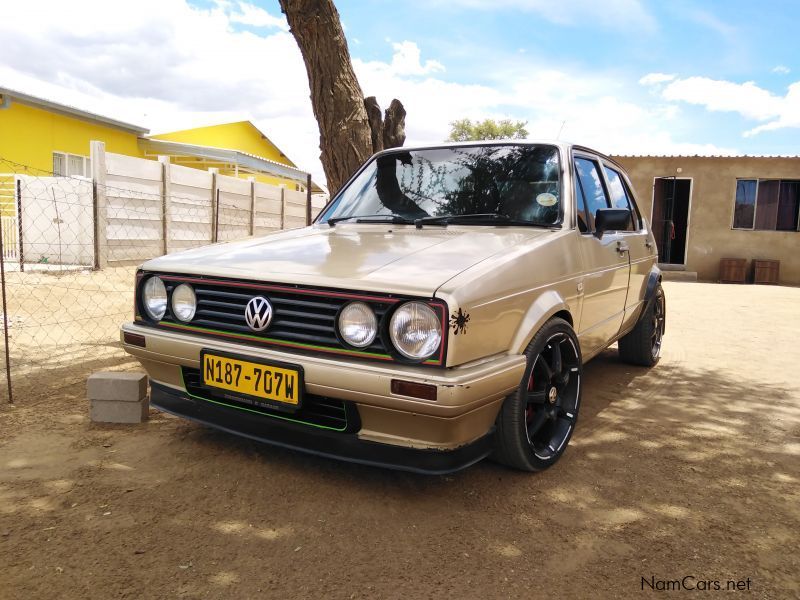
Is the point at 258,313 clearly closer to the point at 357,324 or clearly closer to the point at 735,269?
the point at 357,324

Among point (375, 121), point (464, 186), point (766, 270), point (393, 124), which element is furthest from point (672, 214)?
point (464, 186)

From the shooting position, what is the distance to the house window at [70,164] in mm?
14973

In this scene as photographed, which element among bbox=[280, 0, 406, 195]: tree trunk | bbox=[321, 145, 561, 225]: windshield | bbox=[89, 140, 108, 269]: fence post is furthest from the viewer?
bbox=[89, 140, 108, 269]: fence post

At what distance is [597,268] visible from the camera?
3482mm

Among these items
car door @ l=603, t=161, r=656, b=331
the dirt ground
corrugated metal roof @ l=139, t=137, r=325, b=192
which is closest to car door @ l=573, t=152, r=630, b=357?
car door @ l=603, t=161, r=656, b=331

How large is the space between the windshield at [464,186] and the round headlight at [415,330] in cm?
118

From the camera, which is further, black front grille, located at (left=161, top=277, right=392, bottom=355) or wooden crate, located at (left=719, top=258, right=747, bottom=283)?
wooden crate, located at (left=719, top=258, right=747, bottom=283)

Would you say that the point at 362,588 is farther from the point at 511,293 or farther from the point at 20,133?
the point at 20,133

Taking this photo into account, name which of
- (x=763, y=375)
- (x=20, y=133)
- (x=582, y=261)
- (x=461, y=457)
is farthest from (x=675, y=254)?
(x=20, y=133)

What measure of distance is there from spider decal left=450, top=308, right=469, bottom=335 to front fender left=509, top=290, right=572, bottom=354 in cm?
39

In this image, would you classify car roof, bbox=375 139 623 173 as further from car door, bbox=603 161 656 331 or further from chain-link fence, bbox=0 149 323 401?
chain-link fence, bbox=0 149 323 401

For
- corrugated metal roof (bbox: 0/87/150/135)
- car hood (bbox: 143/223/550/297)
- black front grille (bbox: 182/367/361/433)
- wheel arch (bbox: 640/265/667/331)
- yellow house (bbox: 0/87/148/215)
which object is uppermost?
corrugated metal roof (bbox: 0/87/150/135)

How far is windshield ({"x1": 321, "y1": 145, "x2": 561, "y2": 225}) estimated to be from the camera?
325cm

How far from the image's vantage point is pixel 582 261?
324 cm
